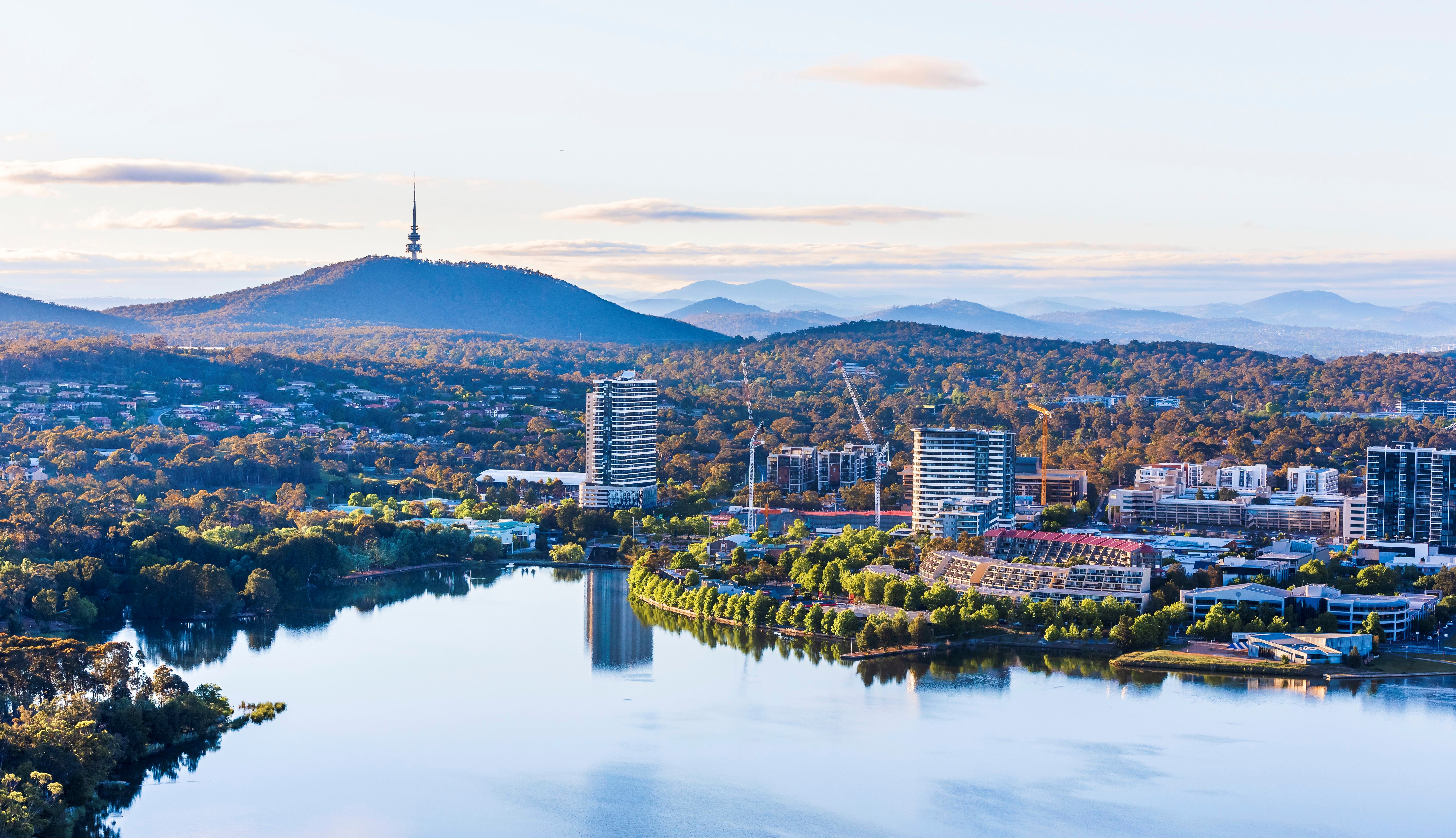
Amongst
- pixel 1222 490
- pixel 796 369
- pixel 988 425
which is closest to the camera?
pixel 1222 490

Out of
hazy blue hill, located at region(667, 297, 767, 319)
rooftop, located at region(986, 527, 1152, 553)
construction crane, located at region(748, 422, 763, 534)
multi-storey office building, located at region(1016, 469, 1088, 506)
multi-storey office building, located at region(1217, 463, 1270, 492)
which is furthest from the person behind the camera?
hazy blue hill, located at region(667, 297, 767, 319)

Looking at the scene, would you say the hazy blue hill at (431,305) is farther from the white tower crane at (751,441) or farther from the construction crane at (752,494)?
the construction crane at (752,494)

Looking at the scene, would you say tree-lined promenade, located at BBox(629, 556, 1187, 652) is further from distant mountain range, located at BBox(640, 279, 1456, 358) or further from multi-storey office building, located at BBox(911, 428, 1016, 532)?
distant mountain range, located at BBox(640, 279, 1456, 358)

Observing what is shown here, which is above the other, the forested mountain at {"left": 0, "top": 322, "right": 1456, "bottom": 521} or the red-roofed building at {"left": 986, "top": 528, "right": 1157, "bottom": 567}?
the forested mountain at {"left": 0, "top": 322, "right": 1456, "bottom": 521}

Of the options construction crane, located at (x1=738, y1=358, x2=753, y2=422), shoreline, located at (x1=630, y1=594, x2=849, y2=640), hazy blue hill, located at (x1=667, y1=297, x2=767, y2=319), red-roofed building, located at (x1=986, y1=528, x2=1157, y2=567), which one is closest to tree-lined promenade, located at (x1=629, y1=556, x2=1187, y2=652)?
shoreline, located at (x1=630, y1=594, x2=849, y2=640)

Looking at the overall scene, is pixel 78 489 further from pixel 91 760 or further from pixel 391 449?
pixel 91 760

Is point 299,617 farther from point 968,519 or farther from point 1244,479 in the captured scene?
point 1244,479

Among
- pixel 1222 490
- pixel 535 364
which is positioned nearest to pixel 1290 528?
pixel 1222 490
